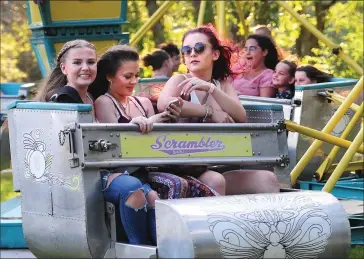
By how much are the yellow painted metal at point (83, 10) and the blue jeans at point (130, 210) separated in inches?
201

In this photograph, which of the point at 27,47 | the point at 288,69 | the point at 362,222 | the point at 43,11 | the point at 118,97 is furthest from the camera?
the point at 27,47

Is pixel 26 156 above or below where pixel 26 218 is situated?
above

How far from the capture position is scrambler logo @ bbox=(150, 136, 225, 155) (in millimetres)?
5422

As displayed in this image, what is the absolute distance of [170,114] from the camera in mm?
5590

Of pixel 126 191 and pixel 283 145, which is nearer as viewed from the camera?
pixel 126 191

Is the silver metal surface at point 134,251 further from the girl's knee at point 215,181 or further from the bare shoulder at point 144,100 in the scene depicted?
the bare shoulder at point 144,100

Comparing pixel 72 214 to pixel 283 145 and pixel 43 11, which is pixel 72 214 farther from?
pixel 43 11

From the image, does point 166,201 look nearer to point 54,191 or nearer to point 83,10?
point 54,191

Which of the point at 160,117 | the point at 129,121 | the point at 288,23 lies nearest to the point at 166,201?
the point at 160,117

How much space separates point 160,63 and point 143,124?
5436mm

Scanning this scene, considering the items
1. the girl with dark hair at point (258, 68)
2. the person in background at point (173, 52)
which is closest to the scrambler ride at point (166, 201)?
the girl with dark hair at point (258, 68)

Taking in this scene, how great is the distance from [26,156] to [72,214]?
20.6 inches

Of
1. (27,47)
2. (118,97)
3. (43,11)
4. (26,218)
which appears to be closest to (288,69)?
(43,11)

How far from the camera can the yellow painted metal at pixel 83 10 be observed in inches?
397
